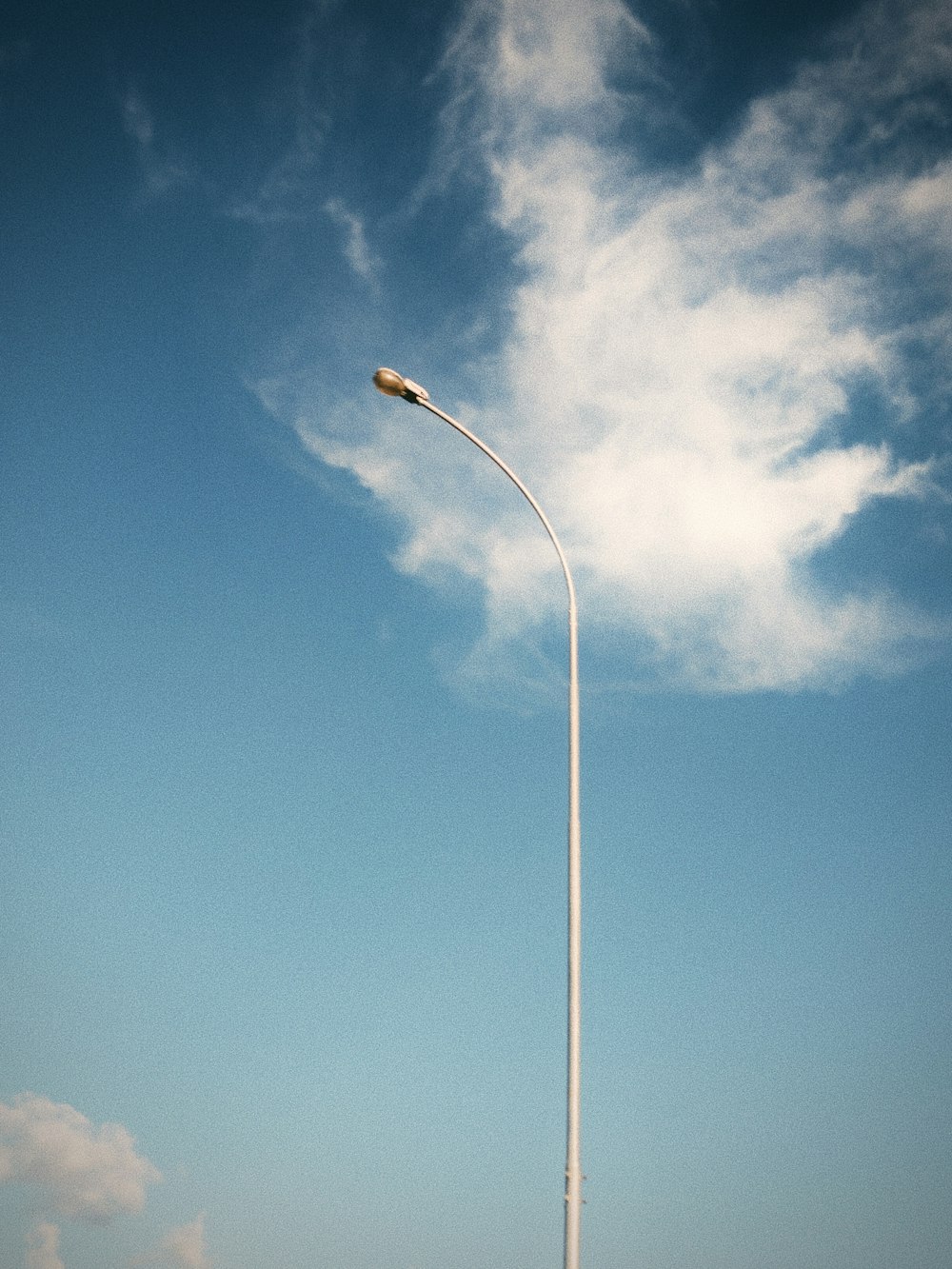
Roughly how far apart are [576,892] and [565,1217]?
2.98 meters

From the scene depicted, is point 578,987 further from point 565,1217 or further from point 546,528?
point 546,528

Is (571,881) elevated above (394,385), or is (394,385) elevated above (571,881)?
(394,385)

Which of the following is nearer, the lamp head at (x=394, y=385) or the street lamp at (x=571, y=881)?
the street lamp at (x=571, y=881)

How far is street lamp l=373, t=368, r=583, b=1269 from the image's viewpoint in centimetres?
754

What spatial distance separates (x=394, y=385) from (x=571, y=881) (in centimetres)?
731

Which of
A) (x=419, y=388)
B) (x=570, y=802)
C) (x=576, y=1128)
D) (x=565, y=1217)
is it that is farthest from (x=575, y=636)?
(x=565, y=1217)

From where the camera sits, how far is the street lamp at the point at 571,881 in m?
7.54

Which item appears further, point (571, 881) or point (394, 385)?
point (394, 385)

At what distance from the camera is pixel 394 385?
1162 cm

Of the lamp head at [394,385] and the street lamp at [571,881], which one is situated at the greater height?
the lamp head at [394,385]

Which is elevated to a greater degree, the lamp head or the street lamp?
the lamp head

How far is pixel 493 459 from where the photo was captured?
13.0 metres

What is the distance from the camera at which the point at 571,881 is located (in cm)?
912

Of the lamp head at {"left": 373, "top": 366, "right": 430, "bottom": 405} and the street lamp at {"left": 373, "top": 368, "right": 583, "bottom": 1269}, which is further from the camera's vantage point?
the lamp head at {"left": 373, "top": 366, "right": 430, "bottom": 405}
